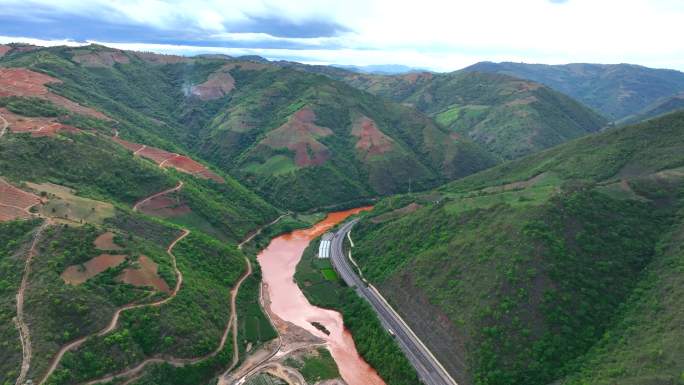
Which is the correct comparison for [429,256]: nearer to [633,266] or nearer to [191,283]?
[633,266]

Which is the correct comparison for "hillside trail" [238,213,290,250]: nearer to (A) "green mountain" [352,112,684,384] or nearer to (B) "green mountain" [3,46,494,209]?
(B) "green mountain" [3,46,494,209]

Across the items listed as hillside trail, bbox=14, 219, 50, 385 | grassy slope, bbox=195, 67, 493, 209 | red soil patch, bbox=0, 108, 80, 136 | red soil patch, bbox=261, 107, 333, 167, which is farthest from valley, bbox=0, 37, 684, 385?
red soil patch, bbox=261, 107, 333, 167

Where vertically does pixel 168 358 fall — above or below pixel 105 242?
below

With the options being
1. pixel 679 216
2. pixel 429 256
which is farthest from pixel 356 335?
pixel 679 216

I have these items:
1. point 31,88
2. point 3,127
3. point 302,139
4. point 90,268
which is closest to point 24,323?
point 90,268

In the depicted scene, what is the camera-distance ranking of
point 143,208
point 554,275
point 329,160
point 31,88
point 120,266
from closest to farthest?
point 554,275, point 120,266, point 143,208, point 31,88, point 329,160

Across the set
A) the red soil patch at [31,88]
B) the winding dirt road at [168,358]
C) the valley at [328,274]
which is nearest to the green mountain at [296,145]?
the red soil patch at [31,88]

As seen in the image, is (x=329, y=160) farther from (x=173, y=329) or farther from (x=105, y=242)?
(x=173, y=329)
